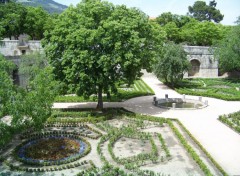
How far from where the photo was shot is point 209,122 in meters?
26.8

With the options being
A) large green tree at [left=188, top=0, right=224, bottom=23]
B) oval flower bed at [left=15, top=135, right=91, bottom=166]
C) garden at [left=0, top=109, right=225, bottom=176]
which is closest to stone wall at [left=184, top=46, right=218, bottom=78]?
garden at [left=0, top=109, right=225, bottom=176]

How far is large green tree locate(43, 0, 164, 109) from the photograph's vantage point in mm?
25766

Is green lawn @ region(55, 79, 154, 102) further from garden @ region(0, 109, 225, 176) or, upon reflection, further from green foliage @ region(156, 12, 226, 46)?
green foliage @ region(156, 12, 226, 46)

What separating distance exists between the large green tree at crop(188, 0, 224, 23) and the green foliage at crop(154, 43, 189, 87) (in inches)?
2616

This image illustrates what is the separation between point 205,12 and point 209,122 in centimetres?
8292

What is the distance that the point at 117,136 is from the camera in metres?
23.2

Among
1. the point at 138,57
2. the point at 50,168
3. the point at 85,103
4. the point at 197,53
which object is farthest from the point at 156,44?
the point at 197,53

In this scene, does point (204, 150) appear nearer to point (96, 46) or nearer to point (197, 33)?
point (96, 46)

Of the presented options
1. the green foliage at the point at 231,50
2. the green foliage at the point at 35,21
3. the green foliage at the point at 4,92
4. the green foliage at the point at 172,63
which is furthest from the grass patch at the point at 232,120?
the green foliage at the point at 35,21

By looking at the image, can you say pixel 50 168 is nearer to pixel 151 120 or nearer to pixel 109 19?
pixel 151 120

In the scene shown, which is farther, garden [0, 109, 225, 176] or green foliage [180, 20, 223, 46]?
green foliage [180, 20, 223, 46]

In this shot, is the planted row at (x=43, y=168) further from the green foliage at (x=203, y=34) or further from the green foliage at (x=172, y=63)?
the green foliage at (x=203, y=34)

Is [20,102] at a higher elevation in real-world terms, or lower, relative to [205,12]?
lower

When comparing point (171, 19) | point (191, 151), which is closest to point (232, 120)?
point (191, 151)
